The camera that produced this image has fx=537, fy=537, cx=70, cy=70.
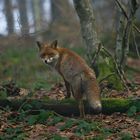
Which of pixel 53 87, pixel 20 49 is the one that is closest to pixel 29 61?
pixel 20 49

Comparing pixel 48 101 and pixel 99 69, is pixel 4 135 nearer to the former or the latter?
pixel 48 101

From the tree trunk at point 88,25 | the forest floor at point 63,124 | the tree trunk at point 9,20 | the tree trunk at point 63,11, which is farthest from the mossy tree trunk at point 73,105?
the tree trunk at point 63,11

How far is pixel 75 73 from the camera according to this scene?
1025cm

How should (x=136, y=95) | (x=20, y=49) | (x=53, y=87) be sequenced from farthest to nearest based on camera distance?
(x=20, y=49) → (x=53, y=87) → (x=136, y=95)

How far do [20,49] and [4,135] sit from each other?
14407mm

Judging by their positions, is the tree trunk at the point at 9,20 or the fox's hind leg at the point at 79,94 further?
the tree trunk at the point at 9,20

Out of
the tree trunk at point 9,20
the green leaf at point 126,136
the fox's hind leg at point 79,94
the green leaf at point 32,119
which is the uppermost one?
the tree trunk at point 9,20

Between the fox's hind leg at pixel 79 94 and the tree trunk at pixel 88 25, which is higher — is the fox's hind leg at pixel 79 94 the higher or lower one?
the lower one

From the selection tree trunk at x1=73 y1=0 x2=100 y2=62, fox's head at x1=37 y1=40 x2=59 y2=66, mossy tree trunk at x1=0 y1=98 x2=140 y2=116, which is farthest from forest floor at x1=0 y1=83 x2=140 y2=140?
tree trunk at x1=73 y1=0 x2=100 y2=62

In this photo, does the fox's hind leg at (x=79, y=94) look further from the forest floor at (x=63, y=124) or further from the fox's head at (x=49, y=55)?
the fox's head at (x=49, y=55)

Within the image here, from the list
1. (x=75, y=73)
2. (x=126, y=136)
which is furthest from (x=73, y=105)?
(x=126, y=136)

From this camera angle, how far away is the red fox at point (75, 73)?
9.93m

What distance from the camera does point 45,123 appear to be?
9.81m

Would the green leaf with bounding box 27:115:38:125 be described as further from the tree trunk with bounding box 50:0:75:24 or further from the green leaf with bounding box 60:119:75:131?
the tree trunk with bounding box 50:0:75:24
